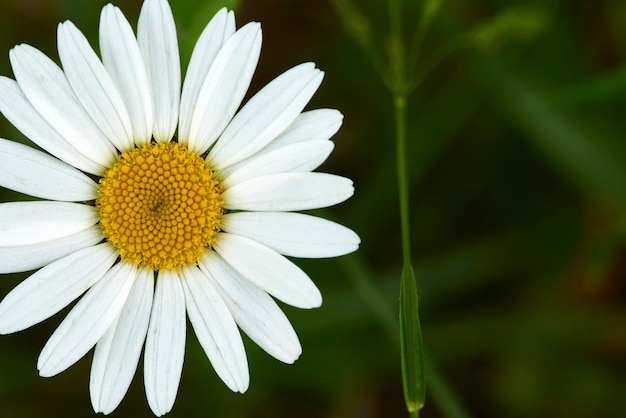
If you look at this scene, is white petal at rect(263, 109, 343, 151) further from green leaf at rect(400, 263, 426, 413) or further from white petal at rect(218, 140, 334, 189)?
green leaf at rect(400, 263, 426, 413)

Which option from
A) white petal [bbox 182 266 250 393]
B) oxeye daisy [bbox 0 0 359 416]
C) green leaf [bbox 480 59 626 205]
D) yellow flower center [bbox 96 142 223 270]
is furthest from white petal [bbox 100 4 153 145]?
green leaf [bbox 480 59 626 205]

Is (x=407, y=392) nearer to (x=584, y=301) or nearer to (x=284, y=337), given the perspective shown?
(x=284, y=337)

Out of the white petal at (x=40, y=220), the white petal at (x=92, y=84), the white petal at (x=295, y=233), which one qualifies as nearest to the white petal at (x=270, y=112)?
the white petal at (x=295, y=233)

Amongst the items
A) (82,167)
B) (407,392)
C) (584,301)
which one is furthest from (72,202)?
(584,301)

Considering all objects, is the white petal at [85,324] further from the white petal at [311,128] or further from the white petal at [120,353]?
the white petal at [311,128]

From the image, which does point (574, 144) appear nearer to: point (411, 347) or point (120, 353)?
point (411, 347)
